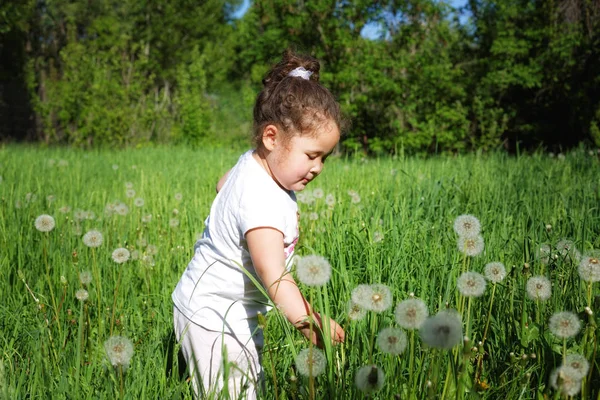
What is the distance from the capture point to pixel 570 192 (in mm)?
3967

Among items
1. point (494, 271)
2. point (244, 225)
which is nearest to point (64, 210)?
point (244, 225)

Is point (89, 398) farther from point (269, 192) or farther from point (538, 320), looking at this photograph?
point (538, 320)

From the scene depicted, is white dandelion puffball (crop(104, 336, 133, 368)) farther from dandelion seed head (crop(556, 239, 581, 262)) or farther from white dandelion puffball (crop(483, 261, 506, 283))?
dandelion seed head (crop(556, 239, 581, 262))

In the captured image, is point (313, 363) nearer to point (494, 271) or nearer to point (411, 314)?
point (411, 314)

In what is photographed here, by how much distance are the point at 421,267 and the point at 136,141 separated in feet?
38.4

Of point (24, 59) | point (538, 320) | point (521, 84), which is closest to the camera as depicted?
point (538, 320)

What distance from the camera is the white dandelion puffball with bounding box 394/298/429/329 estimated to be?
3.85 ft

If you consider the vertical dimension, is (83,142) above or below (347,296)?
above

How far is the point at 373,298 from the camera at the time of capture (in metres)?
1.23

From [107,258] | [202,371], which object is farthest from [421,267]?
[107,258]

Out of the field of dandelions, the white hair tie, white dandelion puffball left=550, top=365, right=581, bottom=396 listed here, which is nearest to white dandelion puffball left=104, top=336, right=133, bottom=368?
the field of dandelions

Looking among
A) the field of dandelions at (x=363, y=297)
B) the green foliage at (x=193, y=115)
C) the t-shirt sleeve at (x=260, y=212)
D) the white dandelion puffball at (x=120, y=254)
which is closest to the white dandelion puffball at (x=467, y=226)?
the field of dandelions at (x=363, y=297)

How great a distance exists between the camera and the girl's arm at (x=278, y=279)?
1.47m

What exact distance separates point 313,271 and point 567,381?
0.56 m
